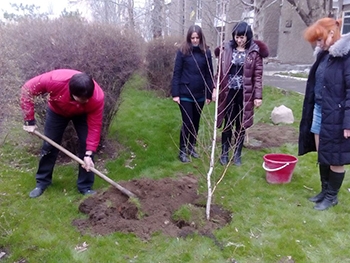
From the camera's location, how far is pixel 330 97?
3.21 meters

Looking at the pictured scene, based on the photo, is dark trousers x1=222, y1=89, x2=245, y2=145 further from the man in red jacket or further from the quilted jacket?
the man in red jacket

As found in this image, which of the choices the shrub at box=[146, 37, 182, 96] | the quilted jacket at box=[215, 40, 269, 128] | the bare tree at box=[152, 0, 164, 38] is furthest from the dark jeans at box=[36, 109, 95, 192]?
the bare tree at box=[152, 0, 164, 38]

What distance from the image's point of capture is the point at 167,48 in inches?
344

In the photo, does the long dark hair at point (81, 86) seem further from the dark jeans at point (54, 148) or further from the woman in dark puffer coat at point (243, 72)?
the woman in dark puffer coat at point (243, 72)

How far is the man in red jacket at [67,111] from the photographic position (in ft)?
10.4

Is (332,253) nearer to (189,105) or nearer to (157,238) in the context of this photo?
(157,238)

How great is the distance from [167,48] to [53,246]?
6.53m

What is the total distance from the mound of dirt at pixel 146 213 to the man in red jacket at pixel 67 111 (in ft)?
1.32

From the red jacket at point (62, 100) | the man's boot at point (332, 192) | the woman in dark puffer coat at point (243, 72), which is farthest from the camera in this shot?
the woman in dark puffer coat at point (243, 72)

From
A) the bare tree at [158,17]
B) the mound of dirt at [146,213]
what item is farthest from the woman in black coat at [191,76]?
the bare tree at [158,17]

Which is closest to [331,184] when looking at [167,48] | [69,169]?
[69,169]

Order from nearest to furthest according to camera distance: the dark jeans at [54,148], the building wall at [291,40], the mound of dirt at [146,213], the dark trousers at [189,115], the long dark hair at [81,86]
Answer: the long dark hair at [81,86] < the mound of dirt at [146,213] < the dark jeans at [54,148] < the dark trousers at [189,115] < the building wall at [291,40]

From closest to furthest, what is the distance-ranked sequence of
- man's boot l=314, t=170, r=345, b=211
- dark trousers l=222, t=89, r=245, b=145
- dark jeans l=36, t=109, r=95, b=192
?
man's boot l=314, t=170, r=345, b=211
dark jeans l=36, t=109, r=95, b=192
dark trousers l=222, t=89, r=245, b=145

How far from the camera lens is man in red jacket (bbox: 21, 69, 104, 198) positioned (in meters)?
3.16
